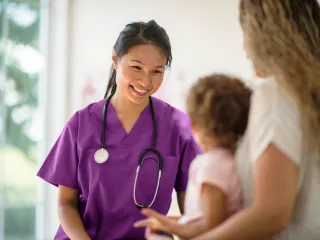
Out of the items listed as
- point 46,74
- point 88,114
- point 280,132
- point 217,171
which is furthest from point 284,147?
point 46,74

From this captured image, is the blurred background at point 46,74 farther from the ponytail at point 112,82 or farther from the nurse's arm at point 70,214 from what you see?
the nurse's arm at point 70,214

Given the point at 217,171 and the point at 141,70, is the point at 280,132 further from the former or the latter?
the point at 141,70

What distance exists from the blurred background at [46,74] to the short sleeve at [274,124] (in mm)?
1594

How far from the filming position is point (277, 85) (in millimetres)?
989

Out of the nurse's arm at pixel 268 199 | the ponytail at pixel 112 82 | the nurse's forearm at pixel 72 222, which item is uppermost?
the ponytail at pixel 112 82

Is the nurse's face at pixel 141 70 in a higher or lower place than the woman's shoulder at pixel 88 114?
higher

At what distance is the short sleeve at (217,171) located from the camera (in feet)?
3.22

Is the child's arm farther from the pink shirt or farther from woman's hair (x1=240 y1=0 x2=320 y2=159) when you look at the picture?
woman's hair (x1=240 y1=0 x2=320 y2=159)

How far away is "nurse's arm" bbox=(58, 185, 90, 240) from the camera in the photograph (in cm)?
149

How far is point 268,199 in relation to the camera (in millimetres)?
920

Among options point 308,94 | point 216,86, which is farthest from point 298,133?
point 216,86

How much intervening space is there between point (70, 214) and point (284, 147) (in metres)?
0.83

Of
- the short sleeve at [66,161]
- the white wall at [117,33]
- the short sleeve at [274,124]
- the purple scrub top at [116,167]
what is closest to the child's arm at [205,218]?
the short sleeve at [274,124]

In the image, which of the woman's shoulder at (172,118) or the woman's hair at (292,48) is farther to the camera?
the woman's shoulder at (172,118)
